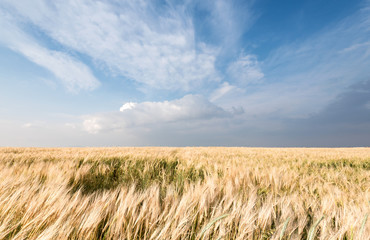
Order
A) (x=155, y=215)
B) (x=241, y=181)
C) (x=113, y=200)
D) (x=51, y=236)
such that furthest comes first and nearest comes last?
(x=241, y=181), (x=113, y=200), (x=155, y=215), (x=51, y=236)

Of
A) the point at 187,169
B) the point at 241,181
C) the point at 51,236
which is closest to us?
the point at 51,236

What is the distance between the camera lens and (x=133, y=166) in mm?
4004

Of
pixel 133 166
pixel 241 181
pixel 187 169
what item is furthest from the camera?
pixel 133 166

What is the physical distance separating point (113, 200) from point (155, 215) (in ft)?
1.03

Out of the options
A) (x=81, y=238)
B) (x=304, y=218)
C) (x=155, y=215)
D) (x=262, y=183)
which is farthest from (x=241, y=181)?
(x=81, y=238)

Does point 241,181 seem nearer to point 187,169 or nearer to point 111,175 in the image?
point 187,169

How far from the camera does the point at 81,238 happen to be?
80 cm

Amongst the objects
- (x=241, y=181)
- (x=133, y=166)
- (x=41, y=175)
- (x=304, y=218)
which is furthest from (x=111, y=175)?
(x=304, y=218)

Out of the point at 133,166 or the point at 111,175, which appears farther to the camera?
the point at 133,166

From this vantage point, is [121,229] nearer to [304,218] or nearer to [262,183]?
[304,218]

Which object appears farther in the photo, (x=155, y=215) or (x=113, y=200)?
(x=113, y=200)

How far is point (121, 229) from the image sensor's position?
86 centimetres

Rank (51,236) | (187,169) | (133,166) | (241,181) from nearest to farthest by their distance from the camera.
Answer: (51,236), (241,181), (187,169), (133,166)

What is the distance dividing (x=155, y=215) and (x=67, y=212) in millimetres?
452
